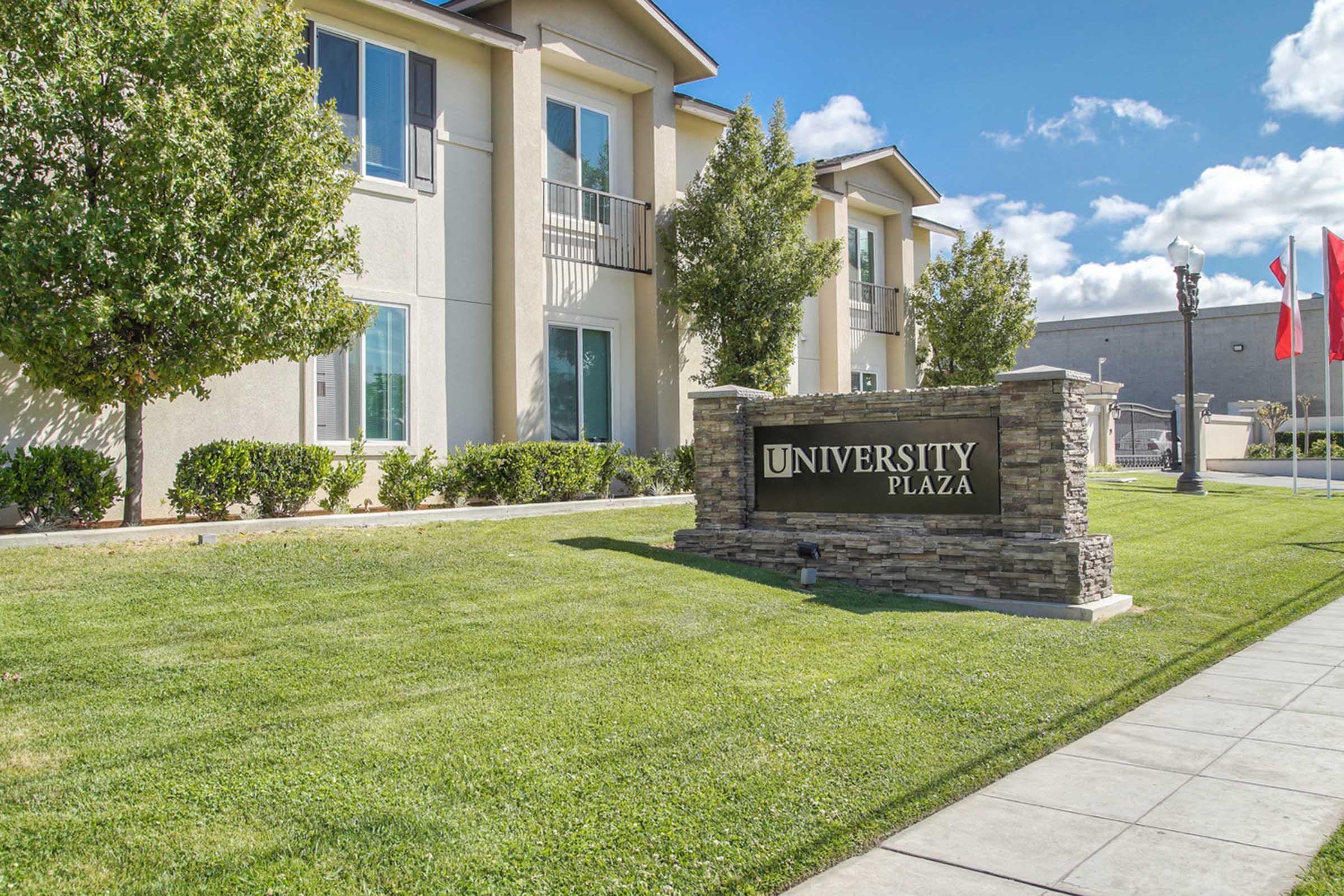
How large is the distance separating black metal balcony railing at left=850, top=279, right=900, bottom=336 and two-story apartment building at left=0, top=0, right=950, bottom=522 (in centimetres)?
609

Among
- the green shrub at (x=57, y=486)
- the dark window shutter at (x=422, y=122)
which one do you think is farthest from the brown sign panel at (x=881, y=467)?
the green shrub at (x=57, y=486)

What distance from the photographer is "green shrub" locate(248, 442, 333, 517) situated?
11734 mm

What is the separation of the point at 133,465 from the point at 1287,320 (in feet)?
75.3

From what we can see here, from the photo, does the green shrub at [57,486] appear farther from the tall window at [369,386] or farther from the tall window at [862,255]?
the tall window at [862,255]

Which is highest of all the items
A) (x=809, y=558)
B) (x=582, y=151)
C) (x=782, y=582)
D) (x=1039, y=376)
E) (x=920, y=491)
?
(x=582, y=151)

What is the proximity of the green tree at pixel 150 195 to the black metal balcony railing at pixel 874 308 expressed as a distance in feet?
51.4

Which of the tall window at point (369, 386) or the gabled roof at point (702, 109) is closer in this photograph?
the tall window at point (369, 386)

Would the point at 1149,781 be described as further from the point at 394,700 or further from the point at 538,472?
the point at 538,472

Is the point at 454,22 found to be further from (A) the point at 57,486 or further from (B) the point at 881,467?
(B) the point at 881,467

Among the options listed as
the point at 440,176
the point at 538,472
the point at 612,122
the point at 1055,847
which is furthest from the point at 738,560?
the point at 612,122

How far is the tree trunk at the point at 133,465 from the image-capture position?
10703 millimetres

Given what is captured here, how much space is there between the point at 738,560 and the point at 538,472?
4.55 metres

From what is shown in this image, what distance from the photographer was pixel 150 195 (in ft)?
32.1

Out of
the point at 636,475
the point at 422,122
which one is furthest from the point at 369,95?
the point at 636,475
